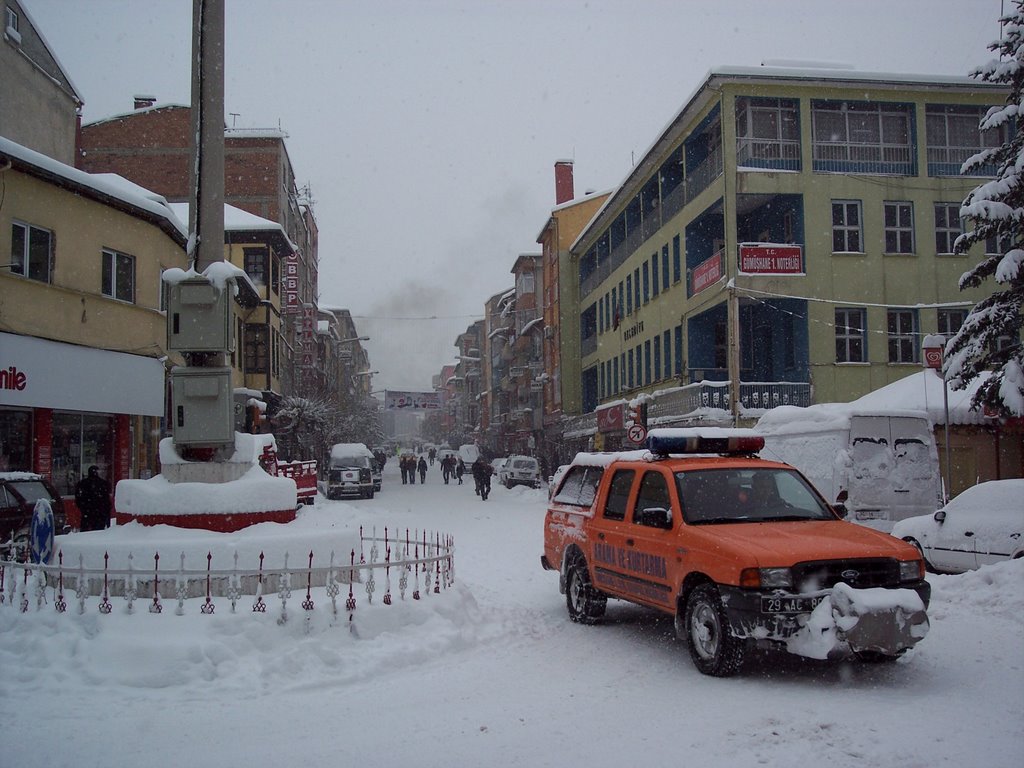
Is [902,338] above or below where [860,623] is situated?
above

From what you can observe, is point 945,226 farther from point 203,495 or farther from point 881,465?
point 203,495

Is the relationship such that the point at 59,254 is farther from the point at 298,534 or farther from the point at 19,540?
the point at 298,534

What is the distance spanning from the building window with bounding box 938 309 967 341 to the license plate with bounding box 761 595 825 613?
24.7m

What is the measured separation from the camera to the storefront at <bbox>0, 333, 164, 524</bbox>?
19766 millimetres

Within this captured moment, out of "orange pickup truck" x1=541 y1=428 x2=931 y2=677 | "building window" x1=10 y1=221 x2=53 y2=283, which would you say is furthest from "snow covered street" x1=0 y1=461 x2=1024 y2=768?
"building window" x1=10 y1=221 x2=53 y2=283

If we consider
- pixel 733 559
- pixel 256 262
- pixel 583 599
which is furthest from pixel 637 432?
pixel 256 262

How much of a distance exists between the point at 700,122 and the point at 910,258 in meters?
8.16

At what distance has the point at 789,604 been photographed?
7.10m

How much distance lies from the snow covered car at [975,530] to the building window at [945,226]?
18.9 meters

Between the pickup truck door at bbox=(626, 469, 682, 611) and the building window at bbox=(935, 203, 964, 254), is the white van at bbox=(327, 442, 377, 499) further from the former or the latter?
the pickup truck door at bbox=(626, 469, 682, 611)

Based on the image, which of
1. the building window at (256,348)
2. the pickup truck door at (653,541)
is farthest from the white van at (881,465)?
the building window at (256,348)

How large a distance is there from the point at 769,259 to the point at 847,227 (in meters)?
2.94

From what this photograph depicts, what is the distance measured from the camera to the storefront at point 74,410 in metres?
19.8

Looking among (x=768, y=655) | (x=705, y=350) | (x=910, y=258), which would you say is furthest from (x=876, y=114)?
(x=768, y=655)
